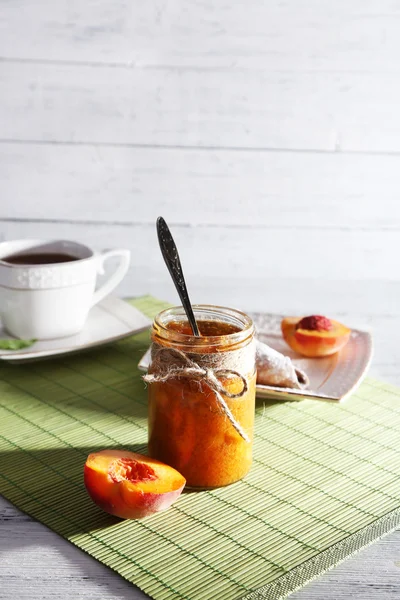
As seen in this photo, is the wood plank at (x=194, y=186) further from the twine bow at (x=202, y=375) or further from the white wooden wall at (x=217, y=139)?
the twine bow at (x=202, y=375)

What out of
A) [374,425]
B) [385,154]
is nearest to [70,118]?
[385,154]

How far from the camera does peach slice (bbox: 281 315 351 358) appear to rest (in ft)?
3.99

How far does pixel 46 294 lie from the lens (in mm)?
1231

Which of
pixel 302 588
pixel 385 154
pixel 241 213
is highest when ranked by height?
pixel 385 154

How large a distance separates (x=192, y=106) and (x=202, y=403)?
3.31 feet

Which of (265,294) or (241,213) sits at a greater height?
(241,213)

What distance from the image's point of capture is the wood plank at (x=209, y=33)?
1.65 metres

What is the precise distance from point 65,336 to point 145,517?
51 cm

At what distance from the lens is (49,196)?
1765 mm

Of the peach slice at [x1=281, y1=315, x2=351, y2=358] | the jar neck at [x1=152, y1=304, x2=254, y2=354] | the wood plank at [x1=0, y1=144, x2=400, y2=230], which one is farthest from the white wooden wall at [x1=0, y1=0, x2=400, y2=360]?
the jar neck at [x1=152, y1=304, x2=254, y2=354]

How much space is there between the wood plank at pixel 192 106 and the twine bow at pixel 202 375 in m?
0.96

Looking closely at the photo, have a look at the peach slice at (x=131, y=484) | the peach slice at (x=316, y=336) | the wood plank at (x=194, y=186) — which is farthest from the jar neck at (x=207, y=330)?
the wood plank at (x=194, y=186)

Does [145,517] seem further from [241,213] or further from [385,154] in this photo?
[385,154]

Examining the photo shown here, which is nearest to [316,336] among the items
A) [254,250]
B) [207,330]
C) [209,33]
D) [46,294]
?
[207,330]
